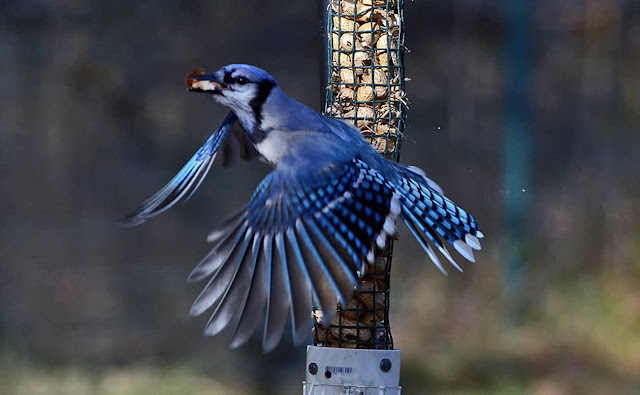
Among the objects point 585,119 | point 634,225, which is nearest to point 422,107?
point 585,119

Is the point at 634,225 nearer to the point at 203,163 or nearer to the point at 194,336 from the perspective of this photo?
the point at 194,336

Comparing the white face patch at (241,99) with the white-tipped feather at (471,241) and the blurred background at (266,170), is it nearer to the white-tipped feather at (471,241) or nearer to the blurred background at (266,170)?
the white-tipped feather at (471,241)

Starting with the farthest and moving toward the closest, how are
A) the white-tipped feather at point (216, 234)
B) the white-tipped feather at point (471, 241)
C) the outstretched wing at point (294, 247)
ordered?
the white-tipped feather at point (471, 241) < the white-tipped feather at point (216, 234) < the outstretched wing at point (294, 247)

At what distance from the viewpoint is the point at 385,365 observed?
2.42 metres

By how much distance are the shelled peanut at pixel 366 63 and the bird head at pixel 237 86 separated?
0.79 feet

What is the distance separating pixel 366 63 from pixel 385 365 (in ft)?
2.79

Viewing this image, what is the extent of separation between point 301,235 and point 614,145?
7.57ft

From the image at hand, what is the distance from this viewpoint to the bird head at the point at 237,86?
2553mm

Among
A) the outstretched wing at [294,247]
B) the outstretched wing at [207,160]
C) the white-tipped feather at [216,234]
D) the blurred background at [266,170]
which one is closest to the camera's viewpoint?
the outstretched wing at [294,247]

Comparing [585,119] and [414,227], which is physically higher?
[585,119]

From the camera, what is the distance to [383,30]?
2.75 meters

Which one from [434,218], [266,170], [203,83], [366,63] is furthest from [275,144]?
[266,170]

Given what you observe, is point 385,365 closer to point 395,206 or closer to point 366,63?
point 395,206

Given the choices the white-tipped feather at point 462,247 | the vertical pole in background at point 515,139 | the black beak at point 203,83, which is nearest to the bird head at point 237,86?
the black beak at point 203,83
